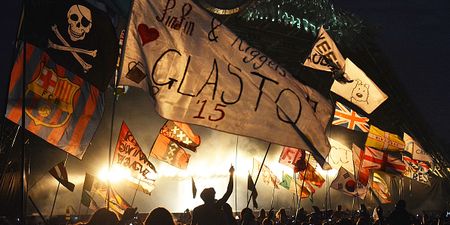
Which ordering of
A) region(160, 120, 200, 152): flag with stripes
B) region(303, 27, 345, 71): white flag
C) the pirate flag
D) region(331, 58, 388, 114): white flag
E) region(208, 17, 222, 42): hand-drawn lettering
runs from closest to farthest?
the pirate flag, region(208, 17, 222, 42): hand-drawn lettering, region(303, 27, 345, 71): white flag, region(331, 58, 388, 114): white flag, region(160, 120, 200, 152): flag with stripes

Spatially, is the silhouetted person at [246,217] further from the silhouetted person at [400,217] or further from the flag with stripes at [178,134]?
the flag with stripes at [178,134]

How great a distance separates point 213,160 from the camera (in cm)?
2178

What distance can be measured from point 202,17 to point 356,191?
14911 millimetres

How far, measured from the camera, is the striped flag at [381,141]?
20.4 metres

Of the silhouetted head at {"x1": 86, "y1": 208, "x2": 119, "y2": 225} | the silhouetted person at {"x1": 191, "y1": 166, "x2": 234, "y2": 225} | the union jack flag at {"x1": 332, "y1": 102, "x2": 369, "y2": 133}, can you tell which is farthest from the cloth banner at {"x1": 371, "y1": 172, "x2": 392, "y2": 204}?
the silhouetted head at {"x1": 86, "y1": 208, "x2": 119, "y2": 225}

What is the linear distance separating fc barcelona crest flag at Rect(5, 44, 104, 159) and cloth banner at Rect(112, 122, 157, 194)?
17.3 feet

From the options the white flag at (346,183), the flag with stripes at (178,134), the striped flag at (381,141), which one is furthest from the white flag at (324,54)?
the striped flag at (381,141)

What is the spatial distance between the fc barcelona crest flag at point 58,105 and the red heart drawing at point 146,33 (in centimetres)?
83

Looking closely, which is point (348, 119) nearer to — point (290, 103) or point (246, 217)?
point (246, 217)

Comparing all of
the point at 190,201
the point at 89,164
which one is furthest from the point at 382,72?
the point at 89,164

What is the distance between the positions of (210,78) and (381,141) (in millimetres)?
16122

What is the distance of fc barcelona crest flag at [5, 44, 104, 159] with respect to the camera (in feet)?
19.4

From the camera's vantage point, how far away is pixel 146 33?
5.46 m

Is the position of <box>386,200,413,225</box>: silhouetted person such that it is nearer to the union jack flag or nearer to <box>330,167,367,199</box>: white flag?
<box>330,167,367,199</box>: white flag
